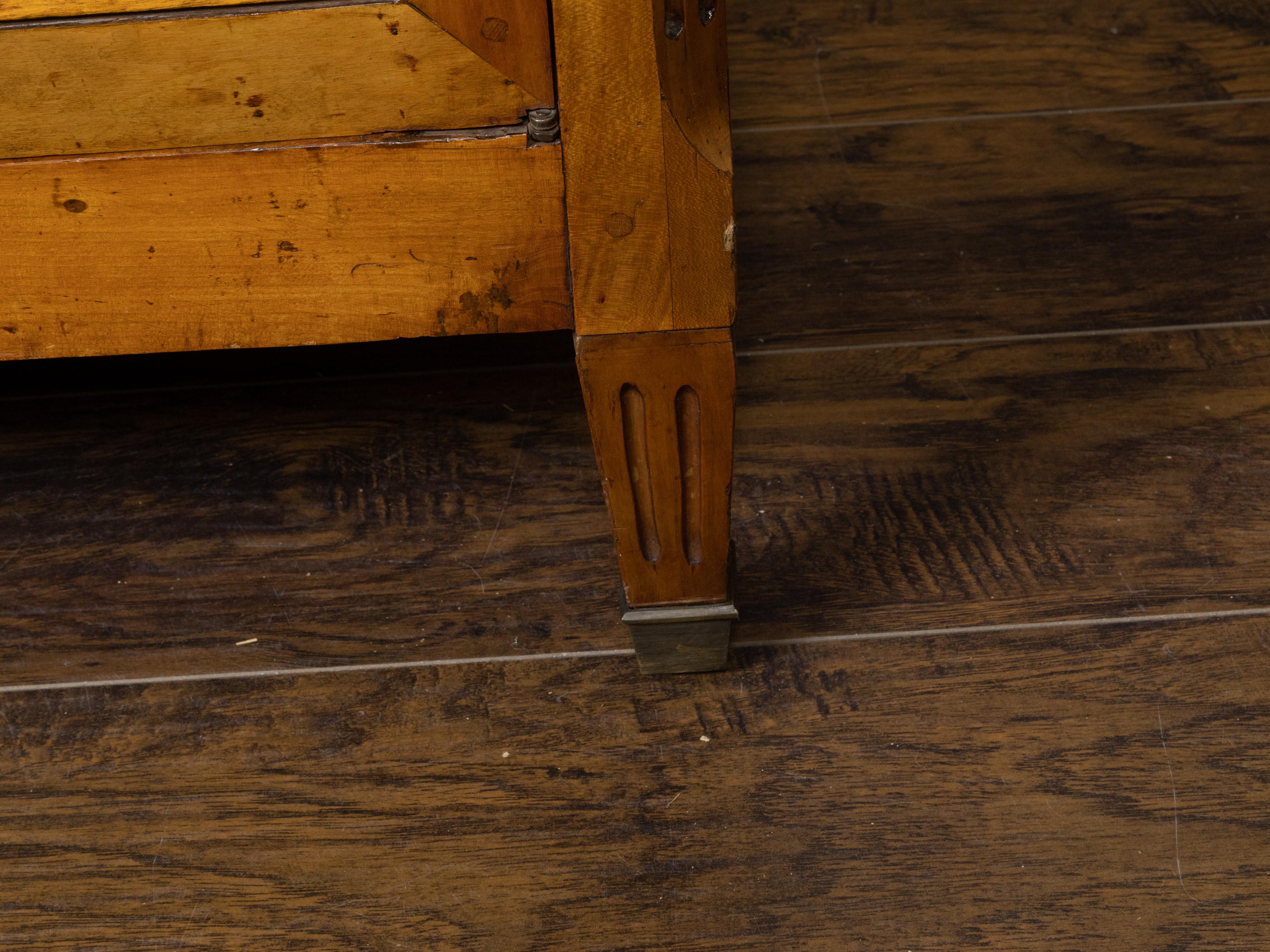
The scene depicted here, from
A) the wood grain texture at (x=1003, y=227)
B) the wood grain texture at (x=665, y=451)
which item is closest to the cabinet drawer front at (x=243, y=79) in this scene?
the wood grain texture at (x=665, y=451)

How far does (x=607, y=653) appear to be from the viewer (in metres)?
0.79

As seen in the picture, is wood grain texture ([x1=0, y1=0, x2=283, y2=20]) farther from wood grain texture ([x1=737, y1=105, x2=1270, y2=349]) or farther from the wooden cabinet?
wood grain texture ([x1=737, y1=105, x2=1270, y2=349])

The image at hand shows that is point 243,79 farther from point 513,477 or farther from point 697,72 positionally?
point 513,477

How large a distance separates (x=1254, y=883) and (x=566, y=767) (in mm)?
378

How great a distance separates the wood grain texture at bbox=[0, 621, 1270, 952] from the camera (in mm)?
636

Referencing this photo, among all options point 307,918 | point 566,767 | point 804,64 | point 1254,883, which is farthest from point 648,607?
point 804,64

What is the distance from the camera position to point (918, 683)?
0.75 meters

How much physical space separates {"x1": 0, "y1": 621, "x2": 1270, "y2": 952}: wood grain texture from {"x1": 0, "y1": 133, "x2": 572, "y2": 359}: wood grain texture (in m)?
0.27

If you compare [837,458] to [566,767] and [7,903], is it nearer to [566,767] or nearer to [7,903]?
[566,767]

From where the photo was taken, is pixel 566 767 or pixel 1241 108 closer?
pixel 566 767

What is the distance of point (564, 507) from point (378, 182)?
0.38 metres

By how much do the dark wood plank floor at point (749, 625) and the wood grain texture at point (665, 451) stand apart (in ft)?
0.33

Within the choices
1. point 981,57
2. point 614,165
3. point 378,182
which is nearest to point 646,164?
point 614,165

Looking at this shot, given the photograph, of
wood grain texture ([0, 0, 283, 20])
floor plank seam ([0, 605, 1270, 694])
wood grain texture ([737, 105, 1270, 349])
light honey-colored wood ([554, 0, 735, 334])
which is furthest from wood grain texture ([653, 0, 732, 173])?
wood grain texture ([737, 105, 1270, 349])
